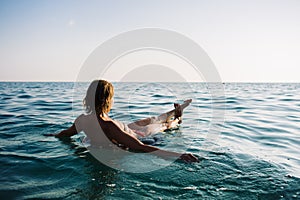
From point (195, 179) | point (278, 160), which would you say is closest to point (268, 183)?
point (195, 179)

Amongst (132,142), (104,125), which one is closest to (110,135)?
(104,125)

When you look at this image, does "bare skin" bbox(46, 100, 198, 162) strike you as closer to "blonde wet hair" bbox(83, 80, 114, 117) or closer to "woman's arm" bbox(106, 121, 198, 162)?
"woman's arm" bbox(106, 121, 198, 162)

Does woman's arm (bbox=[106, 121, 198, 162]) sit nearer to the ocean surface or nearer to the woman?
the woman

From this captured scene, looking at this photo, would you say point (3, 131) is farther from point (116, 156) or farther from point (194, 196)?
point (194, 196)

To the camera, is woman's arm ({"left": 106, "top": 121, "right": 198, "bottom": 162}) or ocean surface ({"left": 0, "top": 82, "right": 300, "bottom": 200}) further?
woman's arm ({"left": 106, "top": 121, "right": 198, "bottom": 162})

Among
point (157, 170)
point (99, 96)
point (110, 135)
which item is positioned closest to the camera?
point (157, 170)

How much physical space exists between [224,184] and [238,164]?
0.81 m

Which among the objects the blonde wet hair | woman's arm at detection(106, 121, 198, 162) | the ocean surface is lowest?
the ocean surface

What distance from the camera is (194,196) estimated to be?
2527 mm

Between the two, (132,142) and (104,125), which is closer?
(132,142)

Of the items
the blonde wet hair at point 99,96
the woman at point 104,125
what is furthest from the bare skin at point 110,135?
the blonde wet hair at point 99,96

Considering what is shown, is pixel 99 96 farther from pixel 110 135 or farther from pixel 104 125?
pixel 110 135

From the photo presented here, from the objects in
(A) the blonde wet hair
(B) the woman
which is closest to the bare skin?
(B) the woman

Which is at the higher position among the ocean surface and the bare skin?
the bare skin
